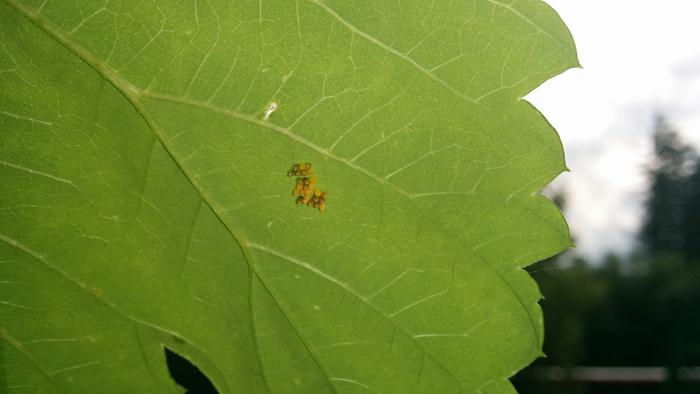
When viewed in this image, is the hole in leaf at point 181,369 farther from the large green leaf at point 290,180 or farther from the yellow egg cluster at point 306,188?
the yellow egg cluster at point 306,188

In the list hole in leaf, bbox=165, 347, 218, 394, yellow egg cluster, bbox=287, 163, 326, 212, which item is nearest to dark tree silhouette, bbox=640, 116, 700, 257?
hole in leaf, bbox=165, 347, 218, 394

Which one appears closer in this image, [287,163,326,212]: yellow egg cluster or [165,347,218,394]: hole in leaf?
[287,163,326,212]: yellow egg cluster

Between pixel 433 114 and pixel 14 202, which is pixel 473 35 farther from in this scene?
pixel 14 202

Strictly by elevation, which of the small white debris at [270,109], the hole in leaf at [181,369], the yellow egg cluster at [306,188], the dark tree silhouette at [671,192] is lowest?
the hole in leaf at [181,369]

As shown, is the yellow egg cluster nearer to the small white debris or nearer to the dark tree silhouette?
the small white debris

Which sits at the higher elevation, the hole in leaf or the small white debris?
the small white debris

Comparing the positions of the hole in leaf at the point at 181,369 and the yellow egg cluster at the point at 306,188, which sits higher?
the yellow egg cluster at the point at 306,188

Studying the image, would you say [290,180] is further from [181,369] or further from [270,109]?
[181,369]

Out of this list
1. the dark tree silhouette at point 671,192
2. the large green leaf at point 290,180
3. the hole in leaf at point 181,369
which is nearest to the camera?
the large green leaf at point 290,180

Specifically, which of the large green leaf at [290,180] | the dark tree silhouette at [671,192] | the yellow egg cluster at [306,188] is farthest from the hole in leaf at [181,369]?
the dark tree silhouette at [671,192]
